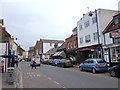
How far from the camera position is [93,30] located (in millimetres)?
33719

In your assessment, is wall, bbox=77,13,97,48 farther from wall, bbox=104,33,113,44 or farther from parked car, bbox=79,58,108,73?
parked car, bbox=79,58,108,73

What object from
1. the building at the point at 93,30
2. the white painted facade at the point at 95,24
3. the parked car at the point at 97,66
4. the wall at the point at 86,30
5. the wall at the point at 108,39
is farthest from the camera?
the wall at the point at 86,30

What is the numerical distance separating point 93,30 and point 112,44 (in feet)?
22.7

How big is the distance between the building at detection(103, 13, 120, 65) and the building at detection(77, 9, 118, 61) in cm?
131

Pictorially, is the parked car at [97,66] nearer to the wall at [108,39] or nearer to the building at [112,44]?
the building at [112,44]

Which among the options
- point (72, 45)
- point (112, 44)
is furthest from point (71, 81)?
point (72, 45)

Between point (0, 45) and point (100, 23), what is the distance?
1565 centimetres

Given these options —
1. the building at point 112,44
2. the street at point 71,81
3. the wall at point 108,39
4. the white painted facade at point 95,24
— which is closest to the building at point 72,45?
the white painted facade at point 95,24

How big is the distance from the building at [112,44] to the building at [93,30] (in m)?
1.31

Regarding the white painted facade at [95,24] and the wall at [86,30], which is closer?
the white painted facade at [95,24]

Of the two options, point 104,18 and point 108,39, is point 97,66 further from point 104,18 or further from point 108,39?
point 104,18

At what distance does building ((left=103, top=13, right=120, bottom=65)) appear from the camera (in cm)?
2670

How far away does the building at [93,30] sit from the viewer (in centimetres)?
3164

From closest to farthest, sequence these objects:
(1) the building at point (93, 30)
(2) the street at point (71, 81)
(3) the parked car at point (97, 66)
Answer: (2) the street at point (71, 81), (3) the parked car at point (97, 66), (1) the building at point (93, 30)
